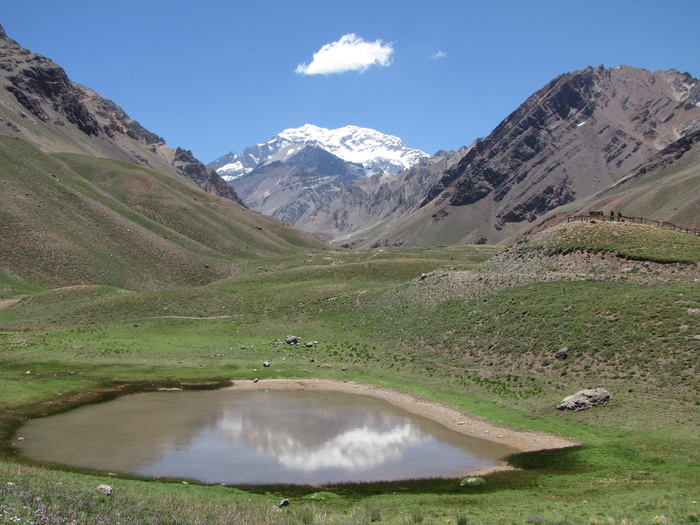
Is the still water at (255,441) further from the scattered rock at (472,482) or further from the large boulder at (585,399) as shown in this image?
the large boulder at (585,399)

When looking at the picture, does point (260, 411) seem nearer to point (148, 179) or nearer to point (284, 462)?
point (284, 462)

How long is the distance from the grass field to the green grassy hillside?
72.0 feet

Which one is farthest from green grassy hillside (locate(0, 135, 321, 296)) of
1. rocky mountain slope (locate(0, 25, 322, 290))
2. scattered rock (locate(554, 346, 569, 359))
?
Answer: scattered rock (locate(554, 346, 569, 359))

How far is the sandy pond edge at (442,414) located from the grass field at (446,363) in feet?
3.85

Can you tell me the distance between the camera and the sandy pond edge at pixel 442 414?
31159 millimetres

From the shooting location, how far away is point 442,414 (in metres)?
37.7

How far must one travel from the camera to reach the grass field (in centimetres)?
1964

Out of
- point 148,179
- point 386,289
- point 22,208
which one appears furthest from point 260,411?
point 148,179

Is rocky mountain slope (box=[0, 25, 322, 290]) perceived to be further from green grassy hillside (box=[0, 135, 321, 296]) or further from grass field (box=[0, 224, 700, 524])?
grass field (box=[0, 224, 700, 524])

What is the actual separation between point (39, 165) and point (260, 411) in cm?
14161

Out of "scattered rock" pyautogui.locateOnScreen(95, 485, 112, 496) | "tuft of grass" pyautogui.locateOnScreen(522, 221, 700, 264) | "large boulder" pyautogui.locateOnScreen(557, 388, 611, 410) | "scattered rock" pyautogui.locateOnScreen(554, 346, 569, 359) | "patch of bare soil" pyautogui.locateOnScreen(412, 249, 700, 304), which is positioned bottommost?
"large boulder" pyautogui.locateOnScreen(557, 388, 611, 410)

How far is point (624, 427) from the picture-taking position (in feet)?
102

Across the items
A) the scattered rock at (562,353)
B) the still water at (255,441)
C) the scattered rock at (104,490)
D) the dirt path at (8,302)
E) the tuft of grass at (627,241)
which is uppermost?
the tuft of grass at (627,241)

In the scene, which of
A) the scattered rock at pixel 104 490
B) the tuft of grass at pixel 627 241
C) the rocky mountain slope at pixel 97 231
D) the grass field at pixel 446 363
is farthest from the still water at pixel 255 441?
the rocky mountain slope at pixel 97 231
